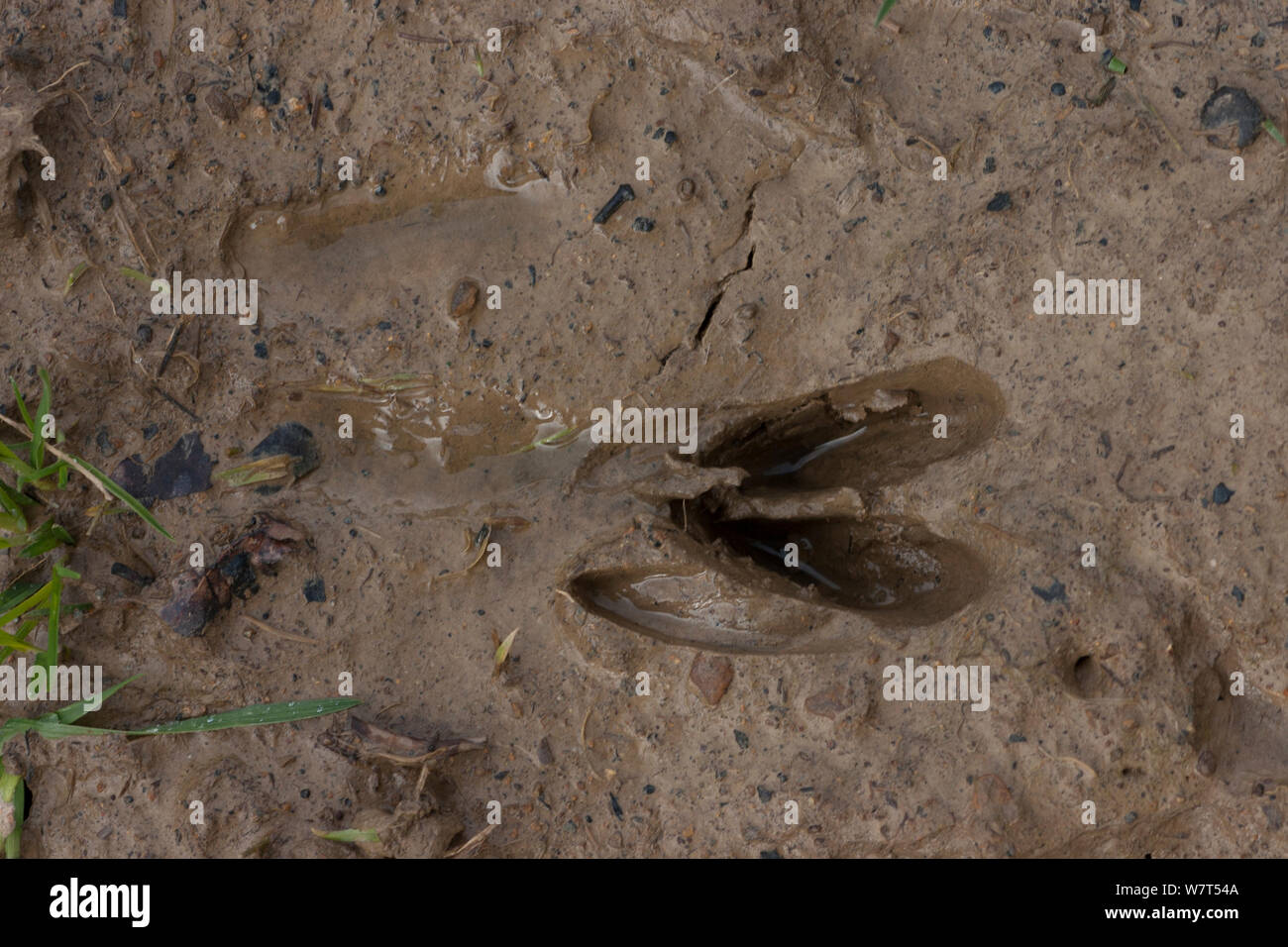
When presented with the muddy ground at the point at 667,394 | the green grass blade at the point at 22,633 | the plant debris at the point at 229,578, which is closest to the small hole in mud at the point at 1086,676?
the muddy ground at the point at 667,394

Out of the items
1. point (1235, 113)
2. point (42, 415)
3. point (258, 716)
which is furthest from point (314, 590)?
point (1235, 113)

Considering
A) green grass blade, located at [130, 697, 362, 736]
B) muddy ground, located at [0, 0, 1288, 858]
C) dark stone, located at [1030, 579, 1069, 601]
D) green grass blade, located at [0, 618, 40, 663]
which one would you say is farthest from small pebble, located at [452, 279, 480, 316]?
dark stone, located at [1030, 579, 1069, 601]

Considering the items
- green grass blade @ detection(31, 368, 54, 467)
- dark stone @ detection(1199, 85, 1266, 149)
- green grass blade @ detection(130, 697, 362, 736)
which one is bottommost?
green grass blade @ detection(130, 697, 362, 736)

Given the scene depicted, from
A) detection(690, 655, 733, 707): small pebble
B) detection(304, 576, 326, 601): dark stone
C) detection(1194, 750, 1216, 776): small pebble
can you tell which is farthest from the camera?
detection(304, 576, 326, 601): dark stone

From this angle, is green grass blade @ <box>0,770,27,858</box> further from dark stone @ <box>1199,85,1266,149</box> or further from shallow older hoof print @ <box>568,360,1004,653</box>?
dark stone @ <box>1199,85,1266,149</box>

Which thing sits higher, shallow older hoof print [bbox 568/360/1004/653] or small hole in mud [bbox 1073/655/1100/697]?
shallow older hoof print [bbox 568/360/1004/653]
